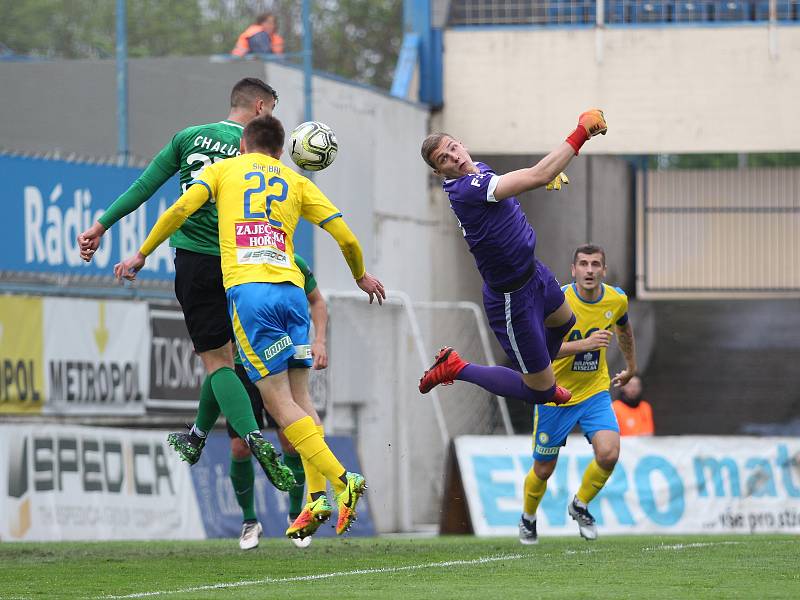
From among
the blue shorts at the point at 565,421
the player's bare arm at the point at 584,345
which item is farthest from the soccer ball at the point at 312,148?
the blue shorts at the point at 565,421

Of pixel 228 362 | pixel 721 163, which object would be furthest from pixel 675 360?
pixel 228 362

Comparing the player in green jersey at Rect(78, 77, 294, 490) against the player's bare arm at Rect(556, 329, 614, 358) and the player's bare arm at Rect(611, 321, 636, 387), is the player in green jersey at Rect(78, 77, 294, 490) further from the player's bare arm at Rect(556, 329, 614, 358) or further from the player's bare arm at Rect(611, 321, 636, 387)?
the player's bare arm at Rect(611, 321, 636, 387)

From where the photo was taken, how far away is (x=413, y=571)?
8.69 m

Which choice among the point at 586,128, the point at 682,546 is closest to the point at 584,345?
the point at 682,546

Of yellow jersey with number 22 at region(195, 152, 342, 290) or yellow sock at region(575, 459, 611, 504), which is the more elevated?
yellow jersey with number 22 at region(195, 152, 342, 290)

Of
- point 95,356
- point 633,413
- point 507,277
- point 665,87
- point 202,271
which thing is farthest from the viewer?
point 665,87

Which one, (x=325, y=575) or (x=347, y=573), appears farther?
(x=347, y=573)

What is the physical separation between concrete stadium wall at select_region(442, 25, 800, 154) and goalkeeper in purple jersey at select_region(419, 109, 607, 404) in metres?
12.5

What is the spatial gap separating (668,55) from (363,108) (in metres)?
4.57

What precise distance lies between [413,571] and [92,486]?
20.9 feet

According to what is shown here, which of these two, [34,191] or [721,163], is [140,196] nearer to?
[34,191]

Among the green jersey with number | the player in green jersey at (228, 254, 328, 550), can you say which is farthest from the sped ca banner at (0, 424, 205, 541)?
the green jersey with number

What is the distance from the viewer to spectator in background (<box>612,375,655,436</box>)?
19250 mm

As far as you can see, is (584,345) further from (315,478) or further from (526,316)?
(315,478)
